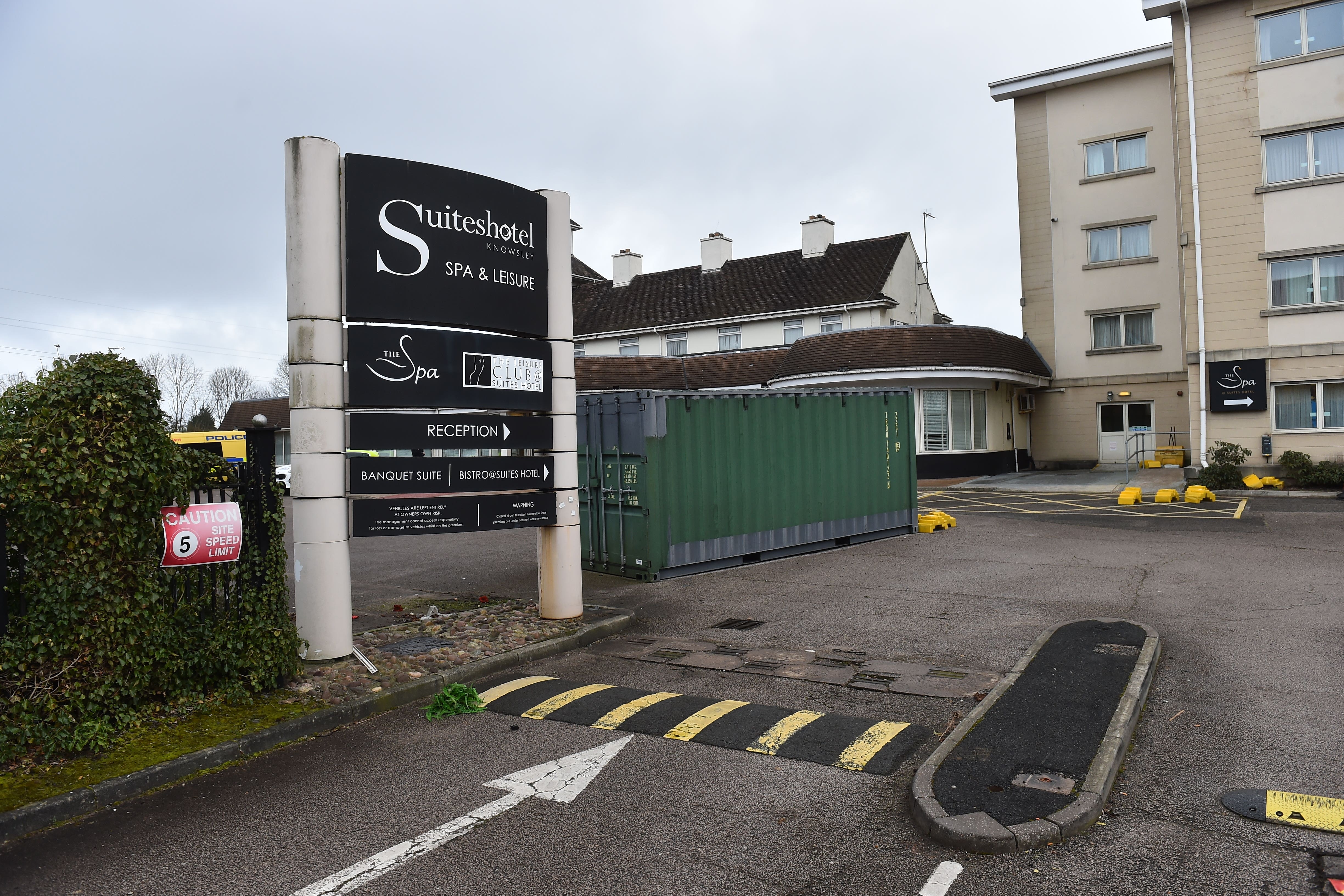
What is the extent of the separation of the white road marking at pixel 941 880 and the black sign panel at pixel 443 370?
18.8 ft

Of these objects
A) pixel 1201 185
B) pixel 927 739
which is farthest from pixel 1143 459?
pixel 927 739

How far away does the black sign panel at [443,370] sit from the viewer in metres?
7.90

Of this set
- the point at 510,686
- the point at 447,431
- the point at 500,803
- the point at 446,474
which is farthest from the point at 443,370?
the point at 500,803

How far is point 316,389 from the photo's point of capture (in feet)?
25.1

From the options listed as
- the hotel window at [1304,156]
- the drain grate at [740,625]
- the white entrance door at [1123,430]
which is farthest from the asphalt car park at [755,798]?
the white entrance door at [1123,430]

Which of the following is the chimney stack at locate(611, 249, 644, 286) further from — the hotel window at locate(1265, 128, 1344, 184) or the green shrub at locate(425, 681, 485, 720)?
the green shrub at locate(425, 681, 485, 720)

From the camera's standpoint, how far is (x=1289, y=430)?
24.0 m

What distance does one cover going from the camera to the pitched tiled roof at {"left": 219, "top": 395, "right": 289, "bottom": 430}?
164 ft

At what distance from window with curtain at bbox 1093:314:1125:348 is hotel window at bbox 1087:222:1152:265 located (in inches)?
76.8

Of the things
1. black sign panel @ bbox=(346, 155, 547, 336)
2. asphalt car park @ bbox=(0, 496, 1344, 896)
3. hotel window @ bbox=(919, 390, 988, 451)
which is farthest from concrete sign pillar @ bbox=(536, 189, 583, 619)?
hotel window @ bbox=(919, 390, 988, 451)

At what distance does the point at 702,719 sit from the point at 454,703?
1.96 meters

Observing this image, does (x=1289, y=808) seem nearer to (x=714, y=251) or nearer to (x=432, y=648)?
(x=432, y=648)

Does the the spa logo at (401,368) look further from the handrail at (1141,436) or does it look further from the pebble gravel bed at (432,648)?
the handrail at (1141,436)

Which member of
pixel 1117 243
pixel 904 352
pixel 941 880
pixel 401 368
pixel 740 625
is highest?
pixel 1117 243
